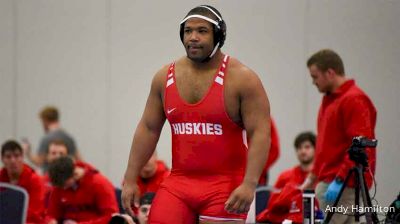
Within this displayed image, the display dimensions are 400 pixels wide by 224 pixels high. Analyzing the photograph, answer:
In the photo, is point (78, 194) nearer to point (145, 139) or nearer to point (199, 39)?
point (145, 139)

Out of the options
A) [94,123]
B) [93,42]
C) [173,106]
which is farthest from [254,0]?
[173,106]

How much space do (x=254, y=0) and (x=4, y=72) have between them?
3.58m

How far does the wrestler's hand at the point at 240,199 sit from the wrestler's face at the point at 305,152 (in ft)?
12.7

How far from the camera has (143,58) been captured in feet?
27.6

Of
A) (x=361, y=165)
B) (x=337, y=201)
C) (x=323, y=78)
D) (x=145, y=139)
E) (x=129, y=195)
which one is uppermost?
(x=323, y=78)

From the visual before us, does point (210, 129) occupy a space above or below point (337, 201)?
above

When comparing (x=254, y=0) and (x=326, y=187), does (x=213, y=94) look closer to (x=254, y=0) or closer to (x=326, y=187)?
(x=326, y=187)

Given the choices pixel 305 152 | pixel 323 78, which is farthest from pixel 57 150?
pixel 323 78

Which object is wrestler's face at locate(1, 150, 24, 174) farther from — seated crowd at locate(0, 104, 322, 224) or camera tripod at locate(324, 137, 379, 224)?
camera tripod at locate(324, 137, 379, 224)

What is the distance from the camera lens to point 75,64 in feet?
33.9

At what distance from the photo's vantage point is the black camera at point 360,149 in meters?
5.64

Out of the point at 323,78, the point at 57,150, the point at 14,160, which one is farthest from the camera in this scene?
the point at 57,150

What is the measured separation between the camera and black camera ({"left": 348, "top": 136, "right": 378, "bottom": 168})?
5637 mm

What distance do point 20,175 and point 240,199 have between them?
13.1 feet
